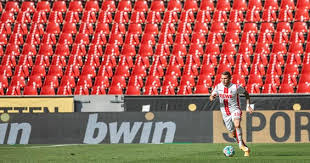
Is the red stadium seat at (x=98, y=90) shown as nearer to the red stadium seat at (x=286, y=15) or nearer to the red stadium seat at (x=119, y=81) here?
the red stadium seat at (x=119, y=81)

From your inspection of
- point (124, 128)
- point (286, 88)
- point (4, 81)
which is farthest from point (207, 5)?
point (124, 128)

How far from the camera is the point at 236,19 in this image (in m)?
28.9

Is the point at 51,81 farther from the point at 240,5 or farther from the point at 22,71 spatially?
the point at 240,5

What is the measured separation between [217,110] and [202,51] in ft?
16.1

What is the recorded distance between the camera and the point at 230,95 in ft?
48.0

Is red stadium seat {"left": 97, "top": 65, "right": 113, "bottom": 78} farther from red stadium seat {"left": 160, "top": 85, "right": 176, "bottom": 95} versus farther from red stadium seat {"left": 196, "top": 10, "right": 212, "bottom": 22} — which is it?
red stadium seat {"left": 196, "top": 10, "right": 212, "bottom": 22}

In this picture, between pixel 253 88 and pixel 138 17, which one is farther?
pixel 138 17

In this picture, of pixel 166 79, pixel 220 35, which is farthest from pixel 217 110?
pixel 220 35

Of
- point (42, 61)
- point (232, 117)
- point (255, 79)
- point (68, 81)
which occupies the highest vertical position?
point (42, 61)

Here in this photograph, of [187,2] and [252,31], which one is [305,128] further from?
[187,2]

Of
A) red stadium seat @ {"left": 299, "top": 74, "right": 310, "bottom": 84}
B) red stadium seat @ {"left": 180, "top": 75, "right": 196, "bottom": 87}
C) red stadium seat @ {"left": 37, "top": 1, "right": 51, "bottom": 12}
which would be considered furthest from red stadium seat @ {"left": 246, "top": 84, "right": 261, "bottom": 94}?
red stadium seat @ {"left": 37, "top": 1, "right": 51, "bottom": 12}

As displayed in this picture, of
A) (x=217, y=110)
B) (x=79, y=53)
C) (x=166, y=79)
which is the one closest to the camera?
(x=217, y=110)

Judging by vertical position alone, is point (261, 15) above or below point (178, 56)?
above

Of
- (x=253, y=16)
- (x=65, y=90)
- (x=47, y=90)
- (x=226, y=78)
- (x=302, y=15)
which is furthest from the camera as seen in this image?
(x=253, y=16)
